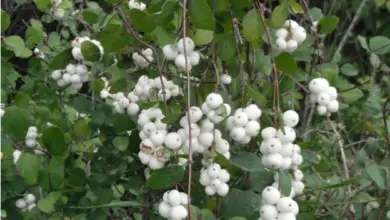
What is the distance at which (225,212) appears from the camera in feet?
3.39

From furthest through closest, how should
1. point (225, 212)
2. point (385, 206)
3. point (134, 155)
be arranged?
point (134, 155) → point (385, 206) → point (225, 212)

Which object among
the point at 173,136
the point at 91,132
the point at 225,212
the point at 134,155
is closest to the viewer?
the point at 173,136

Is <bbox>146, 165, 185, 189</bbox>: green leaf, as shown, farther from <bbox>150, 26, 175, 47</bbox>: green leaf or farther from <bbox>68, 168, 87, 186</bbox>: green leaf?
<bbox>68, 168, 87, 186</bbox>: green leaf

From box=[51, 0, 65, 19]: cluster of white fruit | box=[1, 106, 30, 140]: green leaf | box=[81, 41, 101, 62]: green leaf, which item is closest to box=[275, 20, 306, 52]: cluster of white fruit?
box=[81, 41, 101, 62]: green leaf

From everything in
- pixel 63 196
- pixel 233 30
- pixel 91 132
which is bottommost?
pixel 63 196

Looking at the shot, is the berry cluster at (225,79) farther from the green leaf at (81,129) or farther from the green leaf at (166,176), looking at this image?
the green leaf at (81,129)

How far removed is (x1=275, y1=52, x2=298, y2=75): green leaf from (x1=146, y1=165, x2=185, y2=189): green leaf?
261 millimetres

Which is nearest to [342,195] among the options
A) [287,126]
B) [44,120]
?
[287,126]

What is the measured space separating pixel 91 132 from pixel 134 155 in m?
0.16

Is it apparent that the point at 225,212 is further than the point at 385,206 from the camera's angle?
No

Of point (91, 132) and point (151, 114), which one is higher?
point (151, 114)

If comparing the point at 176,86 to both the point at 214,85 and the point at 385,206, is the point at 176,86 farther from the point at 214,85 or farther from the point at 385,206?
the point at 385,206

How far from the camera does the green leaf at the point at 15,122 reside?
1138mm

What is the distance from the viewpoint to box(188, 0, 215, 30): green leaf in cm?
92
